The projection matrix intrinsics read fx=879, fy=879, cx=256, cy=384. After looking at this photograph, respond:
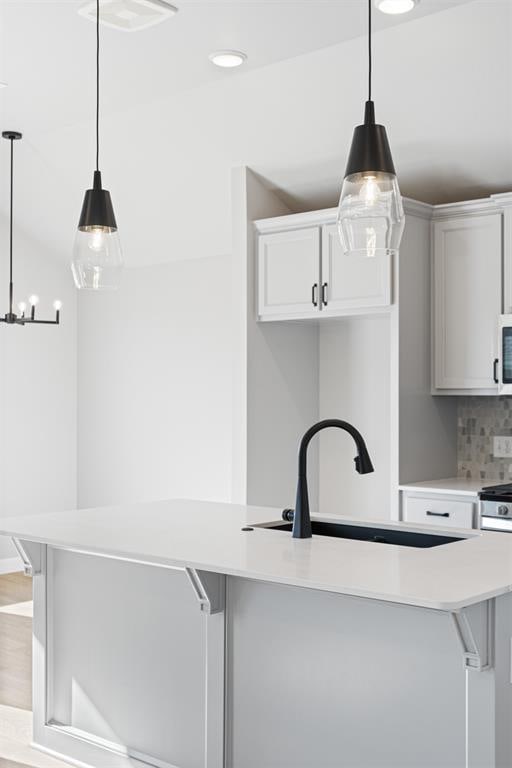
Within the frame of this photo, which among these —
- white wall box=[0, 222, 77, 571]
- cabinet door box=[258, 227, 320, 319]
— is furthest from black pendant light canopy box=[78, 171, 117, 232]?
white wall box=[0, 222, 77, 571]

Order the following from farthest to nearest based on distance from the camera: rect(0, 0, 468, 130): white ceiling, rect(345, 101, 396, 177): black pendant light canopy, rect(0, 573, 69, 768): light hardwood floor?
rect(0, 0, 468, 130): white ceiling
rect(0, 573, 69, 768): light hardwood floor
rect(345, 101, 396, 177): black pendant light canopy

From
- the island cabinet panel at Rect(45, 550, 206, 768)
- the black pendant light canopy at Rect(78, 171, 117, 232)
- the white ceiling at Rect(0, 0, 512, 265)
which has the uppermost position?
the white ceiling at Rect(0, 0, 512, 265)

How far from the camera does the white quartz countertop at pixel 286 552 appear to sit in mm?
2129

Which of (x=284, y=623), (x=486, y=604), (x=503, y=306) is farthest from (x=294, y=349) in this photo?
(x=486, y=604)

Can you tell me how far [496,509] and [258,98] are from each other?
236 centimetres

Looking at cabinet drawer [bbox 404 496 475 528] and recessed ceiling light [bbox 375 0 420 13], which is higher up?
recessed ceiling light [bbox 375 0 420 13]

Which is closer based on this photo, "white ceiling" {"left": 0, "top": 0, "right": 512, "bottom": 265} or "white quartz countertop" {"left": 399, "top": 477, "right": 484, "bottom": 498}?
"white ceiling" {"left": 0, "top": 0, "right": 512, "bottom": 265}

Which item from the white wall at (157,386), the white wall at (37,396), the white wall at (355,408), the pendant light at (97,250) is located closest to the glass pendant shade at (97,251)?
the pendant light at (97,250)

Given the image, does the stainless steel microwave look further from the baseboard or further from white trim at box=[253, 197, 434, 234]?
the baseboard

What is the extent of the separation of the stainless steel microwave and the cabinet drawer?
0.60m

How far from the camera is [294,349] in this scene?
533 cm

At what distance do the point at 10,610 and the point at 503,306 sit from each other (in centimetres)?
357

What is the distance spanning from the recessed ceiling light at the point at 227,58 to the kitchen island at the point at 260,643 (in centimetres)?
210

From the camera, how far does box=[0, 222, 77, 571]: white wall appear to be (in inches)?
269
